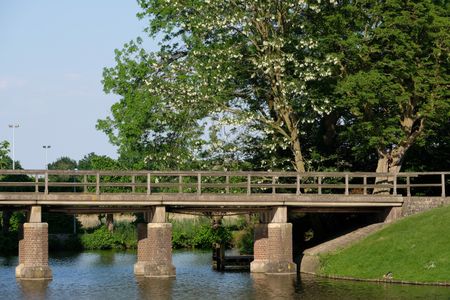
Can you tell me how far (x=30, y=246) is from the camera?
49531mm

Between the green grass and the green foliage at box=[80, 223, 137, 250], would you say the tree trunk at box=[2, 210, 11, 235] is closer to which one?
the green foliage at box=[80, 223, 137, 250]

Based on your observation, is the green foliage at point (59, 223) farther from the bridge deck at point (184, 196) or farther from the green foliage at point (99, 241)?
the bridge deck at point (184, 196)

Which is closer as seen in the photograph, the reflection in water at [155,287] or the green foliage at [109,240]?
the reflection in water at [155,287]

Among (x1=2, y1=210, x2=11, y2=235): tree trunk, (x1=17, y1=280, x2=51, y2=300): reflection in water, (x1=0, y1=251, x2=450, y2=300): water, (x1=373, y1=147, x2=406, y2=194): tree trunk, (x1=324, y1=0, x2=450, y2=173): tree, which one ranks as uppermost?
(x1=324, y1=0, x2=450, y2=173): tree

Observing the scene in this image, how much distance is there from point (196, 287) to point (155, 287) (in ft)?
6.51

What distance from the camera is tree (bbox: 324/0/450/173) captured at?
5784 centimetres

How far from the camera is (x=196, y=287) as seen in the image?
154ft

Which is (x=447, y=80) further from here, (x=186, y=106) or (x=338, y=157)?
(x=186, y=106)

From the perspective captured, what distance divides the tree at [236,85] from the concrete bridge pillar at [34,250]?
1425cm

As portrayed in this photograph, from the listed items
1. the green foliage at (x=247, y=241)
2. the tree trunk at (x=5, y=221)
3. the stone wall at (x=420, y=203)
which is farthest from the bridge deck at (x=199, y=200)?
the tree trunk at (x=5, y=221)

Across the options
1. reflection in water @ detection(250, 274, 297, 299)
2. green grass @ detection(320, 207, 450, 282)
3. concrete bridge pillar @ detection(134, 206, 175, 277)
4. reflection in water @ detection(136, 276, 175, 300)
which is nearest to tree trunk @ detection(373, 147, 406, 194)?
green grass @ detection(320, 207, 450, 282)

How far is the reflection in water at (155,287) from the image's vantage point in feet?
140

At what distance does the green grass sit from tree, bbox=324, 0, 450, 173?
7.29 meters

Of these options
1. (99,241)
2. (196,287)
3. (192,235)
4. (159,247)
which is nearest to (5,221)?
(99,241)
